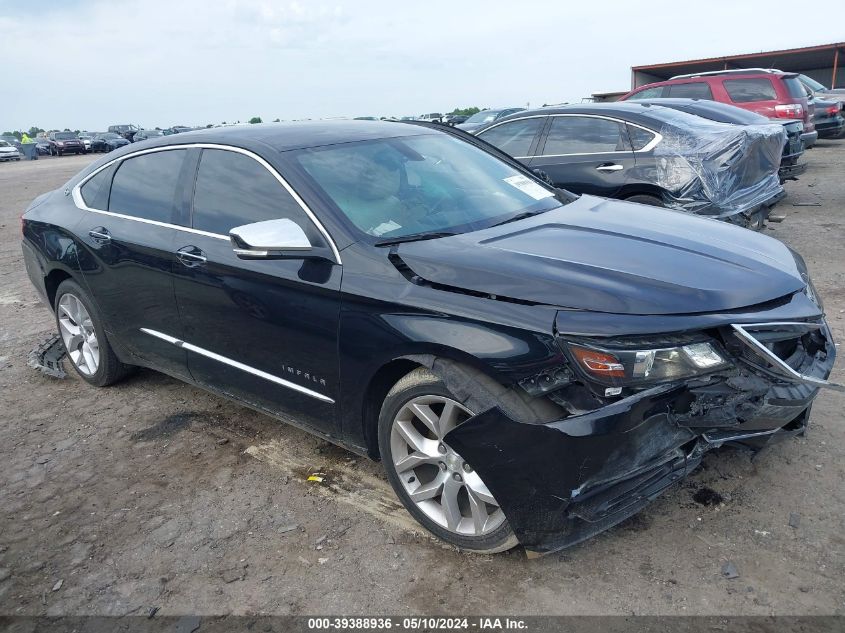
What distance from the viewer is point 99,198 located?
4457 mm

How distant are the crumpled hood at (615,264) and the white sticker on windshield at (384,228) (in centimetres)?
17

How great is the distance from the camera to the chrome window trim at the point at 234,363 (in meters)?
3.24

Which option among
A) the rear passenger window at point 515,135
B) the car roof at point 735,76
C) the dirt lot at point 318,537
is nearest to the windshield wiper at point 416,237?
the dirt lot at point 318,537

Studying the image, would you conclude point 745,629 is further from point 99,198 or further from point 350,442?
point 99,198

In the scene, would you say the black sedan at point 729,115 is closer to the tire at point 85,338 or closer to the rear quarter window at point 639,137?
the rear quarter window at point 639,137

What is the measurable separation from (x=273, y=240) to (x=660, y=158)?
15.7 feet

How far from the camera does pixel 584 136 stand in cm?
725

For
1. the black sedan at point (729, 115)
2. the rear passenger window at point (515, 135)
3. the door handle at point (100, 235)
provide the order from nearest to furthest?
the door handle at point (100, 235) < the rear passenger window at point (515, 135) < the black sedan at point (729, 115)

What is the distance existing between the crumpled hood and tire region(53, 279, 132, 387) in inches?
101

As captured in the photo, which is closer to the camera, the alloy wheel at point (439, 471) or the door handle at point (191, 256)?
the alloy wheel at point (439, 471)

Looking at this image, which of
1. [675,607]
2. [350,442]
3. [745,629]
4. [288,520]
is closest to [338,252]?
[350,442]

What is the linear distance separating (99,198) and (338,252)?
7.39ft

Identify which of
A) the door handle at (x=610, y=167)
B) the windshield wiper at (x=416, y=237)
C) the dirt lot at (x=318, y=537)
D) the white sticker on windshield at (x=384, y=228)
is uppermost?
the white sticker on windshield at (x=384, y=228)

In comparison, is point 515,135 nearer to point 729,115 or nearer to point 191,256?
point 729,115
